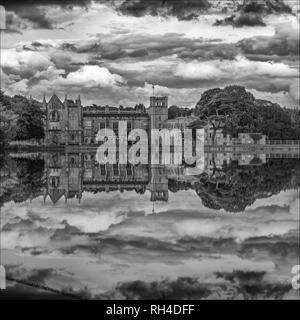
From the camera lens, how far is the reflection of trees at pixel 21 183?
31.7 ft

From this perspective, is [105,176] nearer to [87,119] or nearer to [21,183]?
[21,183]

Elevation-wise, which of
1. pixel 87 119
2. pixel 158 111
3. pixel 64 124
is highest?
pixel 158 111

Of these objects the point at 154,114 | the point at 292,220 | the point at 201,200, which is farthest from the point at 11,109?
the point at 292,220

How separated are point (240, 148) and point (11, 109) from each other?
713 cm

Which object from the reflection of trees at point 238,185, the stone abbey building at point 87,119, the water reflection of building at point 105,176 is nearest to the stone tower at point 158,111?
the stone abbey building at point 87,119

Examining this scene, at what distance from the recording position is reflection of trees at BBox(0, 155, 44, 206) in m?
9.65

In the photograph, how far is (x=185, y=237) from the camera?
6609 mm

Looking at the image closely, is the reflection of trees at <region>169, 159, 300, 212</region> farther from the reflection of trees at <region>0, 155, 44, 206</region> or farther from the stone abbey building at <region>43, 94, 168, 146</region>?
the reflection of trees at <region>0, 155, 44, 206</region>

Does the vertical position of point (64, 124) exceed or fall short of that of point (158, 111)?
it falls short

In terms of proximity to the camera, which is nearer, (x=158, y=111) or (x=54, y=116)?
(x=158, y=111)

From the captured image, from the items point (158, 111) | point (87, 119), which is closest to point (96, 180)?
point (158, 111)

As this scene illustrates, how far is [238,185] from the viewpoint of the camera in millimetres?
11312

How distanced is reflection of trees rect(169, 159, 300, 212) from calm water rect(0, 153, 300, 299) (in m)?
0.04

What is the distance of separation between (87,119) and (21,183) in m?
3.80
